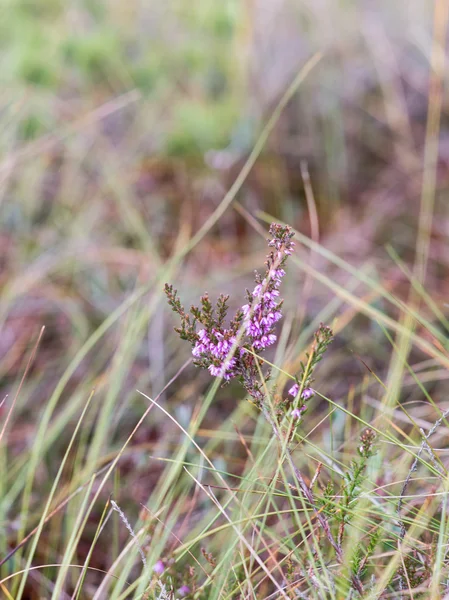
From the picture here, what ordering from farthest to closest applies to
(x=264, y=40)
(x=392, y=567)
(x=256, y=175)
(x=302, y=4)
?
(x=302, y=4) → (x=264, y=40) → (x=256, y=175) → (x=392, y=567)

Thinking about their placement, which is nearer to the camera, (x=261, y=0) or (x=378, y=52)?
(x=378, y=52)

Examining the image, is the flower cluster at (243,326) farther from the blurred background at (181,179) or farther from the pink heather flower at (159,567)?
the blurred background at (181,179)

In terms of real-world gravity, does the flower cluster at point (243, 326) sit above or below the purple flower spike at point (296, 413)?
above

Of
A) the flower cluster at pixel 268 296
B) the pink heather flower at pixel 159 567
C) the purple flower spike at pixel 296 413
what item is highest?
the flower cluster at pixel 268 296

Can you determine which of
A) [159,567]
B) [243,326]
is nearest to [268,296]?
[243,326]

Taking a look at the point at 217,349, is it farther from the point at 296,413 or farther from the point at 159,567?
the point at 159,567

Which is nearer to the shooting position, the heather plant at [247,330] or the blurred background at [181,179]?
the heather plant at [247,330]

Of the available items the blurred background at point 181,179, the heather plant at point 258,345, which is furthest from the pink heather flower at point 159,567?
the blurred background at point 181,179

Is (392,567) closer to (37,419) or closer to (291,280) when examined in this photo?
(37,419)

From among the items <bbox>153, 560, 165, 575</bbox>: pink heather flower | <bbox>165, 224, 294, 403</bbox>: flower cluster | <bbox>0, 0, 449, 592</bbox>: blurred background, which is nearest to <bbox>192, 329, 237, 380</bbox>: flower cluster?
<bbox>165, 224, 294, 403</bbox>: flower cluster

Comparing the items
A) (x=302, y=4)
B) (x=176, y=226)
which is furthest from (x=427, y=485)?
(x=302, y=4)
